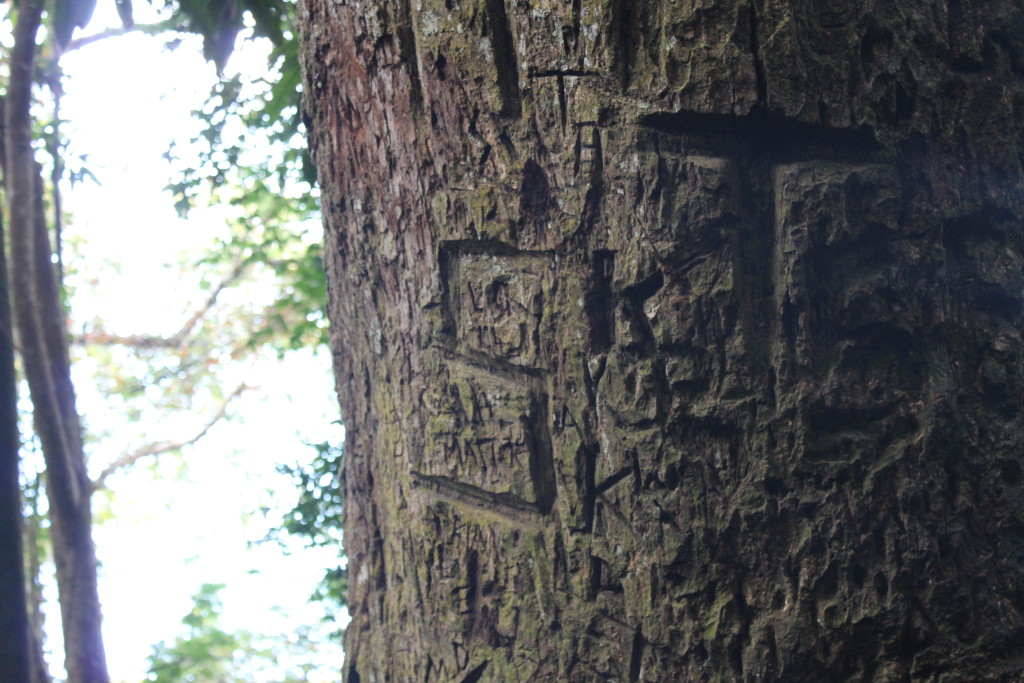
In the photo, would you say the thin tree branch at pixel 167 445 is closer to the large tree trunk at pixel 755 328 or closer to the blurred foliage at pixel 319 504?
the blurred foliage at pixel 319 504

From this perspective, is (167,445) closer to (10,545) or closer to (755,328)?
(10,545)

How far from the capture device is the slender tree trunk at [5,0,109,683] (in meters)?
3.69

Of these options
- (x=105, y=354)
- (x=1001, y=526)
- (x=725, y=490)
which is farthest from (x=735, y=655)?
(x=105, y=354)

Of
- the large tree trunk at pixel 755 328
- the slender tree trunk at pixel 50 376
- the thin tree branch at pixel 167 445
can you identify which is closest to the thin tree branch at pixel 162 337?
the thin tree branch at pixel 167 445

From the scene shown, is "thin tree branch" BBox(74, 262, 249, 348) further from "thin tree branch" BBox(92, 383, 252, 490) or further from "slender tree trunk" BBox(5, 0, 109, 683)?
"slender tree trunk" BBox(5, 0, 109, 683)

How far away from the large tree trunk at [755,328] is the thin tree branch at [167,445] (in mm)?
5780

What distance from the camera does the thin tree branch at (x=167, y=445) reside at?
6.93 meters

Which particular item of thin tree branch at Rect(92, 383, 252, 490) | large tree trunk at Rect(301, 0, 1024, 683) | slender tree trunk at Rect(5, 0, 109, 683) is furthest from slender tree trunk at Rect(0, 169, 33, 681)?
thin tree branch at Rect(92, 383, 252, 490)

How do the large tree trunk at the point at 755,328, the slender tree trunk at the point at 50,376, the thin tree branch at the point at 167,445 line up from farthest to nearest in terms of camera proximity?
the thin tree branch at the point at 167,445 → the slender tree trunk at the point at 50,376 → the large tree trunk at the point at 755,328

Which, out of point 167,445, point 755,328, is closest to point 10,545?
point 755,328

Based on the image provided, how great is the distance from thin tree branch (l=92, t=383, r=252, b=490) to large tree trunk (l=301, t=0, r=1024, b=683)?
578 cm

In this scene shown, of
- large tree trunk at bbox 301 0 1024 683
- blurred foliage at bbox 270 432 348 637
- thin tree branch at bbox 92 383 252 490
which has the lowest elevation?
thin tree branch at bbox 92 383 252 490

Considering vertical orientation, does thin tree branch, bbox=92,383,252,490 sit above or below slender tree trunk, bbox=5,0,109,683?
below

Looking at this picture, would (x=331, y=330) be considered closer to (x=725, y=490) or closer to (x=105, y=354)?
(x=725, y=490)
